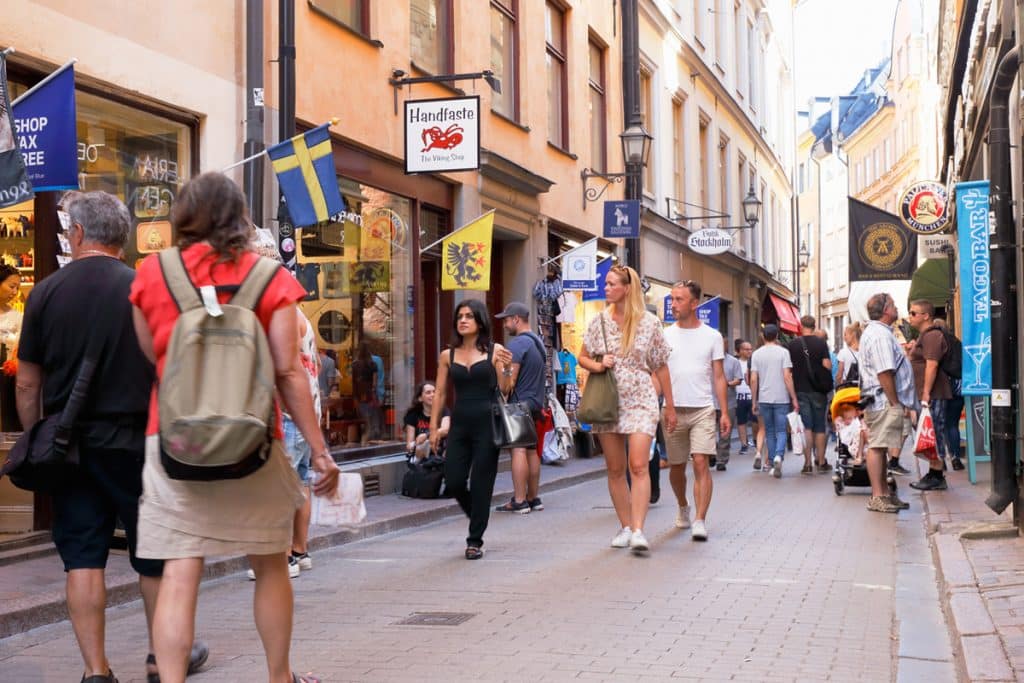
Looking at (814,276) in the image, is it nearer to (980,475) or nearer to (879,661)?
(980,475)

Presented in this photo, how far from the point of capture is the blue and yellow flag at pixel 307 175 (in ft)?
33.2

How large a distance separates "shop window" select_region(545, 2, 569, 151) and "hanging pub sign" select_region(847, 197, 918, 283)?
15.7ft

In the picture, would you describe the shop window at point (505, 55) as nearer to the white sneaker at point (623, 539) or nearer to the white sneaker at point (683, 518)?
the white sneaker at point (683, 518)

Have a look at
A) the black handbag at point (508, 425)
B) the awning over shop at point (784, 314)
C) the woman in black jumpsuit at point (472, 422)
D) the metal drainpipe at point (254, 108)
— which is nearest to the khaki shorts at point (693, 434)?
the black handbag at point (508, 425)

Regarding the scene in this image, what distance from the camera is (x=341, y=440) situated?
522 inches

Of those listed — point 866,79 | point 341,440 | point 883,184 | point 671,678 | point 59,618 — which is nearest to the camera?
point 671,678

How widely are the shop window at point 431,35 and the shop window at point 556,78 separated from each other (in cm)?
412

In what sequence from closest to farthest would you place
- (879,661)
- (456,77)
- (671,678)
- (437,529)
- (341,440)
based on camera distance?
(671,678), (879,661), (437,529), (341,440), (456,77)

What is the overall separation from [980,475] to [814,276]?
57.3m

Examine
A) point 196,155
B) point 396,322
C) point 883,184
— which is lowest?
point 396,322

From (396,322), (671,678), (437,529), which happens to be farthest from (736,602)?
(396,322)

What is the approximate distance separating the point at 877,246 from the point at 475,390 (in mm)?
14247

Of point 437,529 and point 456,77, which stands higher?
point 456,77

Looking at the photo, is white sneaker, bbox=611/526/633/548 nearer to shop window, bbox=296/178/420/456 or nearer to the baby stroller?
the baby stroller
